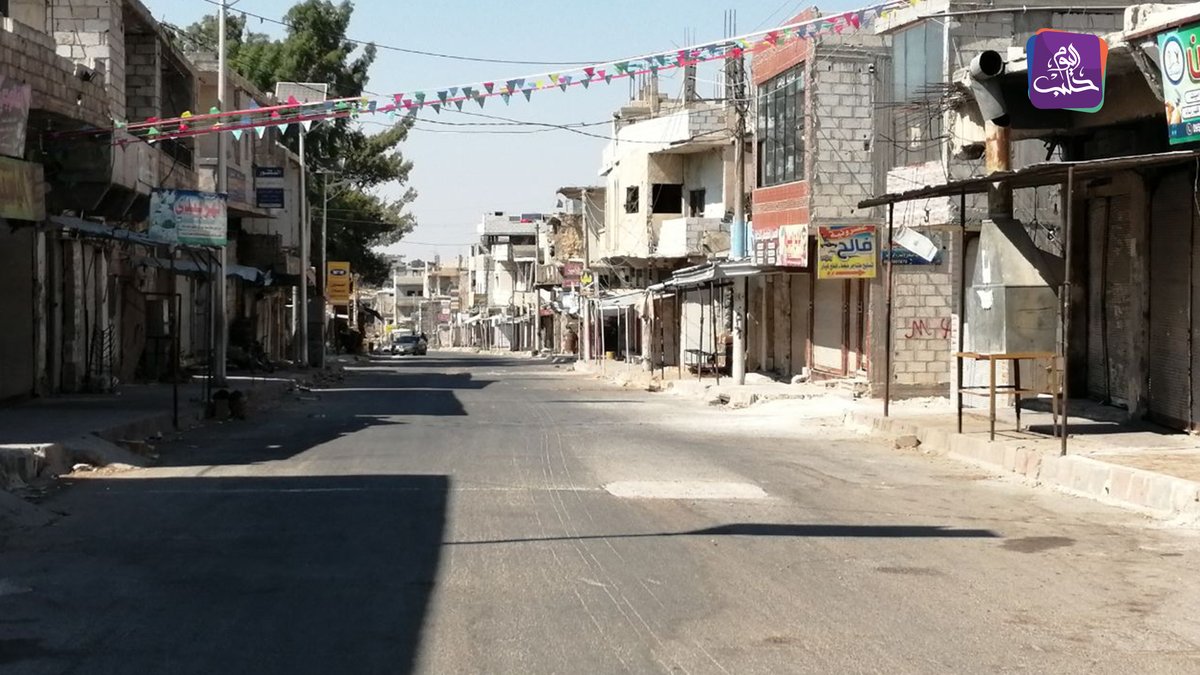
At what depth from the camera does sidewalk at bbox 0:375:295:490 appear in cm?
1416

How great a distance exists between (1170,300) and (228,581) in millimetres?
13534

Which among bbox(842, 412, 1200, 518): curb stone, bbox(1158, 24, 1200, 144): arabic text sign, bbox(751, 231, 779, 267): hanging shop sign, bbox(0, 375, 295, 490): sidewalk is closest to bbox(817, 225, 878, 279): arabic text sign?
bbox(751, 231, 779, 267): hanging shop sign

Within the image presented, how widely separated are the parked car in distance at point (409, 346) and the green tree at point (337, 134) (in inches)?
499

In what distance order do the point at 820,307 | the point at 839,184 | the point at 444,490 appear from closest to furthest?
the point at 444,490
the point at 839,184
the point at 820,307

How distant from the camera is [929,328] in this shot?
90.9 feet

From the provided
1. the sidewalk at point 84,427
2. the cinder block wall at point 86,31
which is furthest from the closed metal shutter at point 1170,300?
the cinder block wall at point 86,31

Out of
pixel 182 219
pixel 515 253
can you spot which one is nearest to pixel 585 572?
pixel 182 219

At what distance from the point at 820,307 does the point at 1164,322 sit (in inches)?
649

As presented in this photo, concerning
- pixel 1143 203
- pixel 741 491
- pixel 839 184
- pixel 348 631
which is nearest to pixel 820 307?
pixel 839 184

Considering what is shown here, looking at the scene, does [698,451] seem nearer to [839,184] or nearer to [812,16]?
[839,184]

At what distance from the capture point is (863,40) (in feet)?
102

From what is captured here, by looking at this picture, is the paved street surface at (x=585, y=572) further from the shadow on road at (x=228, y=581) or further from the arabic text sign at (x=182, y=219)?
the arabic text sign at (x=182, y=219)

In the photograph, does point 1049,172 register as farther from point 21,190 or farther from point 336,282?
point 336,282

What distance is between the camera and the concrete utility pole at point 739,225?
34562mm
